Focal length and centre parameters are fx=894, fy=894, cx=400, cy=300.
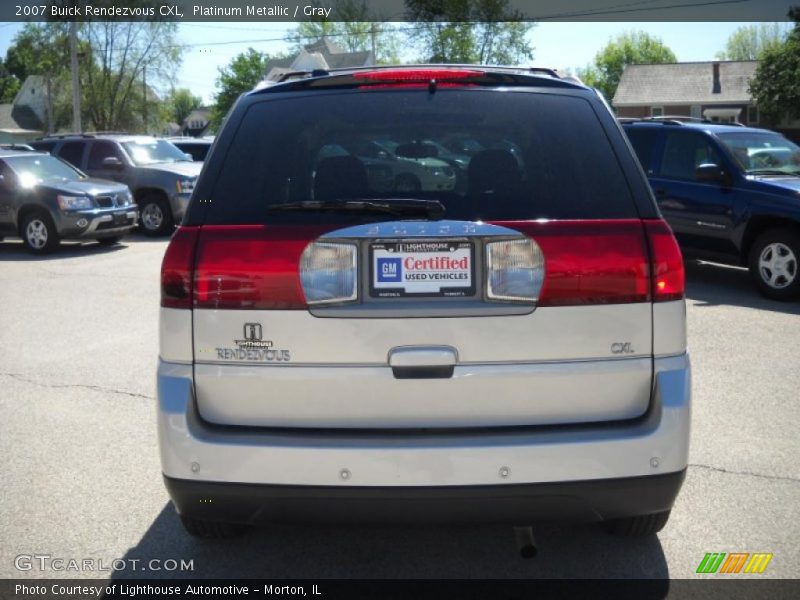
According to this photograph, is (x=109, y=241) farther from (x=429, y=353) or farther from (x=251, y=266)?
(x=429, y=353)

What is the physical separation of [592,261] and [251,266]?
1111 mm

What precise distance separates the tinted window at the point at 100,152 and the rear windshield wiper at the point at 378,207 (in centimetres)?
1614

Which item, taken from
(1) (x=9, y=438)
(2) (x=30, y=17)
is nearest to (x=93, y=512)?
(1) (x=9, y=438)

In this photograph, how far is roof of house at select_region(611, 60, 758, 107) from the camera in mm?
63625

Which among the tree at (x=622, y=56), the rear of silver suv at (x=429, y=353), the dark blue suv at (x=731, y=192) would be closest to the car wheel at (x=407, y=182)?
Result: the rear of silver suv at (x=429, y=353)

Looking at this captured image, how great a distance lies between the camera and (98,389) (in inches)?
251

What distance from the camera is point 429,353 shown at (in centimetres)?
286

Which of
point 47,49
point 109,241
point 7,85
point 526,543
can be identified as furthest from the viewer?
point 7,85

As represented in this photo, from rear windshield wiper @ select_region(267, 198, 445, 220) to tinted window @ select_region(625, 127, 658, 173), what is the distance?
8.34 metres

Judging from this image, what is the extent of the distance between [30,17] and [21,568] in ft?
171

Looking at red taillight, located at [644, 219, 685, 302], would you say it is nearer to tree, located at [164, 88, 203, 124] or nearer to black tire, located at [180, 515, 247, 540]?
black tire, located at [180, 515, 247, 540]

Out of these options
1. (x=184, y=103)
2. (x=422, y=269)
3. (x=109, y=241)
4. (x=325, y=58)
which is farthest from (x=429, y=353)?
(x=184, y=103)

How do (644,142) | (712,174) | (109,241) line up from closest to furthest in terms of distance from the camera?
(712,174) → (644,142) → (109,241)

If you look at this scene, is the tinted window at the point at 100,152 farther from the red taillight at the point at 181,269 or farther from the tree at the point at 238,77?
the tree at the point at 238,77
